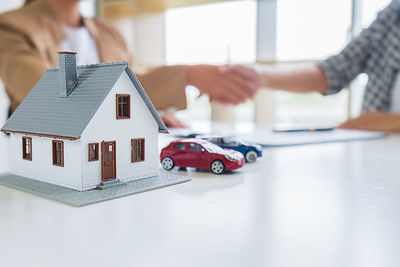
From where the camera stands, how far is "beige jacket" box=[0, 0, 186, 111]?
158 centimetres

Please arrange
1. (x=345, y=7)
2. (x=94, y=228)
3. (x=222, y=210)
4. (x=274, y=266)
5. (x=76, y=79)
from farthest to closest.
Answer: (x=345, y=7) < (x=76, y=79) < (x=222, y=210) < (x=94, y=228) < (x=274, y=266)

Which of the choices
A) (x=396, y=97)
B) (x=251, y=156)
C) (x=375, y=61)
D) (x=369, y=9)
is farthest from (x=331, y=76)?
(x=251, y=156)

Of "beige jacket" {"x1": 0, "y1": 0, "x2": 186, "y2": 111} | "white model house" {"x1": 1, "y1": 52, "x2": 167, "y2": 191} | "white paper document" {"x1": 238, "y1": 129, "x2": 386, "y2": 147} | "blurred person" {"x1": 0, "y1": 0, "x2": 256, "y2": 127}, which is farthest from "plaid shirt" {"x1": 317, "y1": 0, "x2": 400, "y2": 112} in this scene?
"white model house" {"x1": 1, "y1": 52, "x2": 167, "y2": 191}

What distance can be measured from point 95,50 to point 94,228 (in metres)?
1.94

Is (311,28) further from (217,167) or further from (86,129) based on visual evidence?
(86,129)

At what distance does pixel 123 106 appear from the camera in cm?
92

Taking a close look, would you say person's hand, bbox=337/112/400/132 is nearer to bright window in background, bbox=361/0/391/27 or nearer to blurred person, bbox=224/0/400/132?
blurred person, bbox=224/0/400/132

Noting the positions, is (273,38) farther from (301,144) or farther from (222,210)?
(222,210)

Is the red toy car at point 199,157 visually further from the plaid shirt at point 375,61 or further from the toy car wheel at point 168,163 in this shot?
the plaid shirt at point 375,61

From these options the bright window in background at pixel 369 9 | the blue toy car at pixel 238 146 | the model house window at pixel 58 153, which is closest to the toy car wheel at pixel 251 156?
the blue toy car at pixel 238 146

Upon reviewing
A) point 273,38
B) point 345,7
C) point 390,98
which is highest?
point 345,7

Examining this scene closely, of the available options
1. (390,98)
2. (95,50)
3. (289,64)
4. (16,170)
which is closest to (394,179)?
(16,170)

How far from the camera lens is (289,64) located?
10.6 feet

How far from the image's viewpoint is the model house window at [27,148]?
0.97 m
